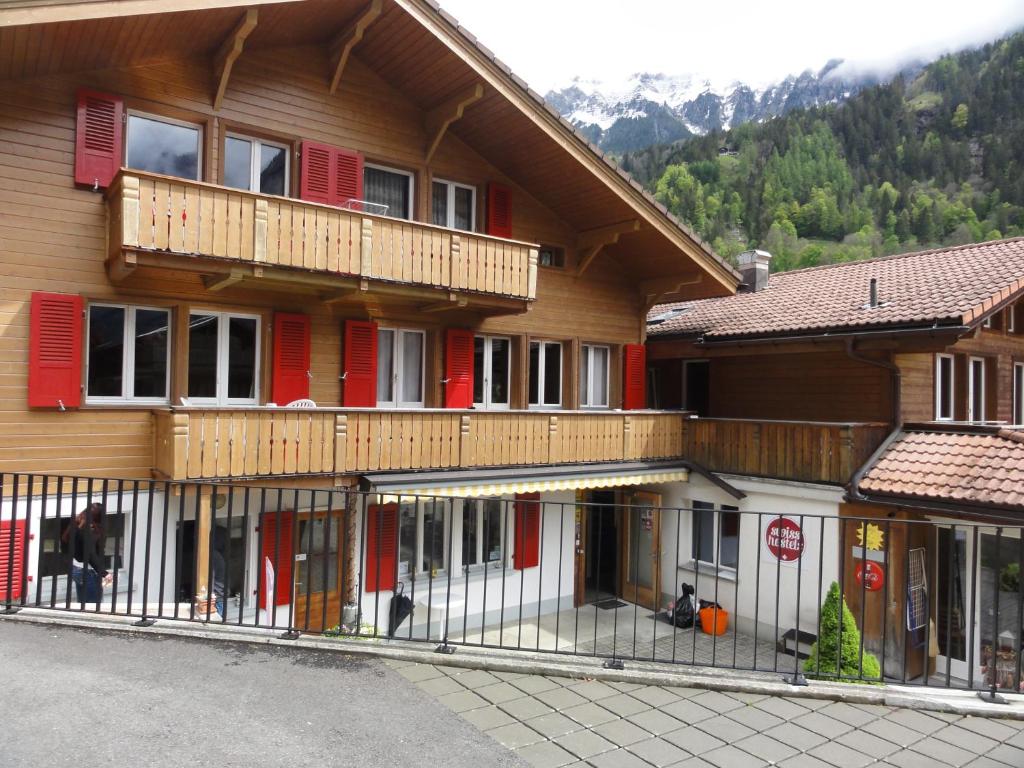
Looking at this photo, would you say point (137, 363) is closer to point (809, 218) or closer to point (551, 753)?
point (551, 753)

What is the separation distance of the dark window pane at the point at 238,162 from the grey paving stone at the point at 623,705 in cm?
1031

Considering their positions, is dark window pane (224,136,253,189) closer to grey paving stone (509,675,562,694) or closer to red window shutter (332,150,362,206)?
red window shutter (332,150,362,206)

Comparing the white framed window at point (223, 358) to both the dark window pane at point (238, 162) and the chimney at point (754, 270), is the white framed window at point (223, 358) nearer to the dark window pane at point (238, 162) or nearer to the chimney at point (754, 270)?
the dark window pane at point (238, 162)

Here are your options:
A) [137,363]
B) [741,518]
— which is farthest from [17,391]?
[741,518]

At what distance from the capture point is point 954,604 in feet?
42.5

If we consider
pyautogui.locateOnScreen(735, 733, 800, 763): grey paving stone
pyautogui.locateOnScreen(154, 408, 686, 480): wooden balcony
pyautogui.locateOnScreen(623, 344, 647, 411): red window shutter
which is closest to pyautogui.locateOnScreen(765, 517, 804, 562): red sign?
pyautogui.locateOnScreen(154, 408, 686, 480): wooden balcony

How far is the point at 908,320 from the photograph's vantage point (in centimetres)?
1261

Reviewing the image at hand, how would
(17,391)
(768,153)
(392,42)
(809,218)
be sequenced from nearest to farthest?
Answer: (17,391)
(392,42)
(809,218)
(768,153)

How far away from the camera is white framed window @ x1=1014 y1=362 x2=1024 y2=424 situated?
56.7ft

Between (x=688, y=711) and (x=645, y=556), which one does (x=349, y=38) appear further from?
(x=645, y=556)

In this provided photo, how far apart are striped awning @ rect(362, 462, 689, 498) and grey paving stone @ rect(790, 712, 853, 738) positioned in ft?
23.0

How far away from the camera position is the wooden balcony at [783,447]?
43.0 feet

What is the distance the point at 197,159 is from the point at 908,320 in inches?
481

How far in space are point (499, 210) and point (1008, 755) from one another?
1251 cm
